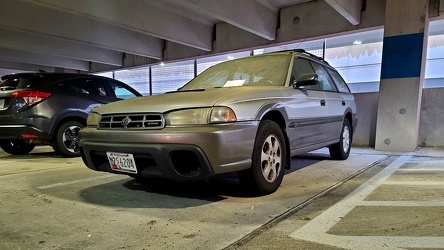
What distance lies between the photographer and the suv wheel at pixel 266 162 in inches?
99.9

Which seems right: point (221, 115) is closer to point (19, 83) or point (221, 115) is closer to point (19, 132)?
point (19, 132)

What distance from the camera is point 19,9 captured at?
7.66 metres

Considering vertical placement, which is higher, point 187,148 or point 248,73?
point 248,73

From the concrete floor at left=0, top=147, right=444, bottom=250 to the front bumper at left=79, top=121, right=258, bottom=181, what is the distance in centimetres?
33

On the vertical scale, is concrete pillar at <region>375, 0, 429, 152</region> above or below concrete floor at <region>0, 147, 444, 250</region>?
above

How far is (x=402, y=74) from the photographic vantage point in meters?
5.94

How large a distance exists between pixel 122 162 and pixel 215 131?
0.87 meters

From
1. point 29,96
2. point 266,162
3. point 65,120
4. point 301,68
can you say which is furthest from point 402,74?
point 29,96

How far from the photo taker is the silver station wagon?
223cm

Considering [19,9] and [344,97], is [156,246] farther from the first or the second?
[19,9]

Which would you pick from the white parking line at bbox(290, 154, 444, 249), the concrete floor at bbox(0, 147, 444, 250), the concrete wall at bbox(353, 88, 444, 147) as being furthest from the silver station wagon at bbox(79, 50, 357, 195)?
the concrete wall at bbox(353, 88, 444, 147)

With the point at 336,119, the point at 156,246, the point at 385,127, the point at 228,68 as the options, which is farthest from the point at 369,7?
the point at 156,246

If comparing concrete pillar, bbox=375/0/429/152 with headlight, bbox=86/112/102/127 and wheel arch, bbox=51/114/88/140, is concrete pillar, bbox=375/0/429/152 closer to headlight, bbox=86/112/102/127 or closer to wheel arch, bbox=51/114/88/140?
headlight, bbox=86/112/102/127

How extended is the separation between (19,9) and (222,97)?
801cm
